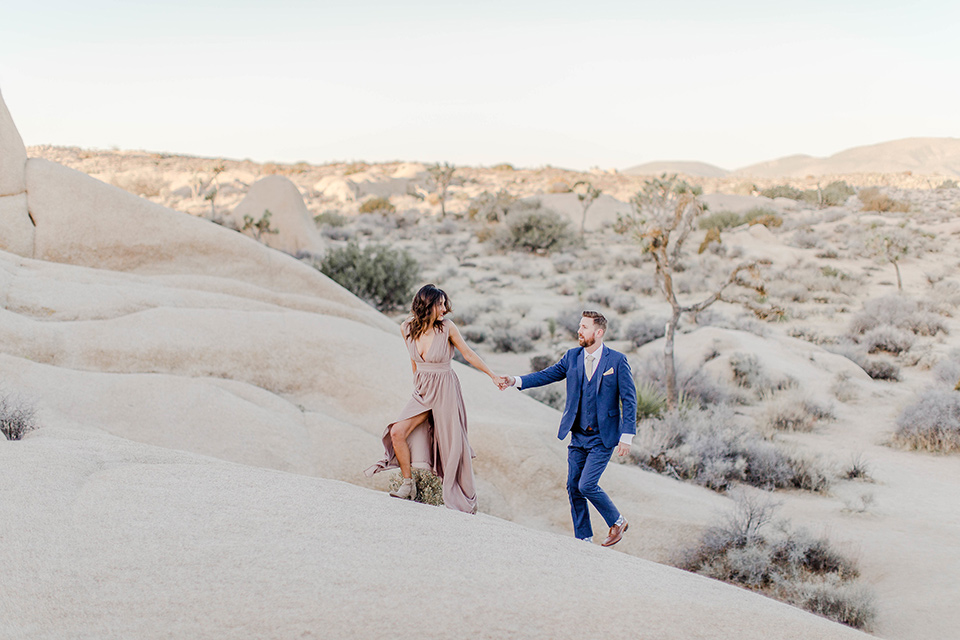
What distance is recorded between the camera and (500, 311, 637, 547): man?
4.81 metres

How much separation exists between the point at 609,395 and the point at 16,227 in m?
7.47

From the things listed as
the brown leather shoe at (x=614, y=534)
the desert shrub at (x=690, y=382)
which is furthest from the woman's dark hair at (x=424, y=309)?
the desert shrub at (x=690, y=382)

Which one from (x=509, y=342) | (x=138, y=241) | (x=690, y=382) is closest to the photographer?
(x=138, y=241)

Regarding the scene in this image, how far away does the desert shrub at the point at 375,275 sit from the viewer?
15523mm

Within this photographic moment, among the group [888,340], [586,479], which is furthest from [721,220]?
[586,479]

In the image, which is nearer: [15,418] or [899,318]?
[15,418]

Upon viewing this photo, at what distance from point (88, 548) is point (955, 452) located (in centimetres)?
→ 968

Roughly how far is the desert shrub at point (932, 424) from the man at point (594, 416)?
238 inches

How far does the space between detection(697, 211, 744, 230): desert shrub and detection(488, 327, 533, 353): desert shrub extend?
69.1 ft

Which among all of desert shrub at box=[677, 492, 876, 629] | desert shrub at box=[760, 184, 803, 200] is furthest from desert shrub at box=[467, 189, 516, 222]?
desert shrub at box=[677, 492, 876, 629]

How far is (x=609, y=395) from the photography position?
486cm

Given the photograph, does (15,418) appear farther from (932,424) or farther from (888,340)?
(888,340)

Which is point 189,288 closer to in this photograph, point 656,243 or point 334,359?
point 334,359

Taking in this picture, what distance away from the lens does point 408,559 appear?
9.57 feet
